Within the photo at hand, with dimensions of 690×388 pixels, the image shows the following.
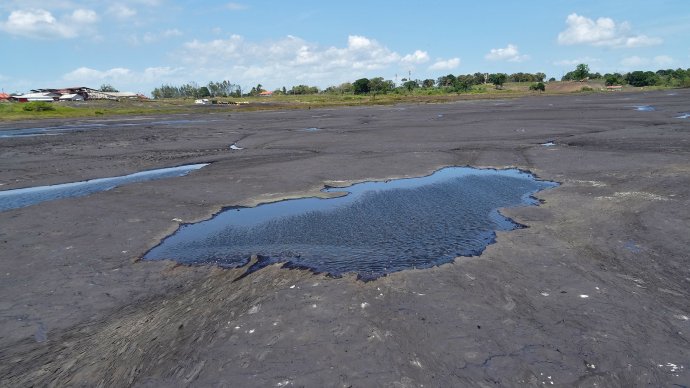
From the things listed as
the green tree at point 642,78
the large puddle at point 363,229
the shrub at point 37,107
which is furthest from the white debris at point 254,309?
the green tree at point 642,78

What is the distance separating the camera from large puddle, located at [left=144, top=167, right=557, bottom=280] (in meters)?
7.19

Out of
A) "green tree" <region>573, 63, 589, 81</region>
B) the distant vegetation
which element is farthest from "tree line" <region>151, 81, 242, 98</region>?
"green tree" <region>573, 63, 589, 81</region>

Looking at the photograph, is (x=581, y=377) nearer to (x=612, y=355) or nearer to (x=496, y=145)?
(x=612, y=355)

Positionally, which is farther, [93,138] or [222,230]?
[93,138]

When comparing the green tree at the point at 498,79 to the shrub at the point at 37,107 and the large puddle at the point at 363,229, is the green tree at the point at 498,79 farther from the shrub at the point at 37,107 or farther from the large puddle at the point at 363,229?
the large puddle at the point at 363,229

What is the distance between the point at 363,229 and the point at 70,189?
10404 millimetres

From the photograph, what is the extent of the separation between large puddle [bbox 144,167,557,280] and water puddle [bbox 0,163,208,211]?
225 inches

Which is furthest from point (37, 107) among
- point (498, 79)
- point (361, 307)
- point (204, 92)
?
point (498, 79)

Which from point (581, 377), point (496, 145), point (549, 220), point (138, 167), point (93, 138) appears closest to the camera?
point (581, 377)

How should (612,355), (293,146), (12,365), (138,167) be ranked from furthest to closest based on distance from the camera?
1. (293,146)
2. (138,167)
3. (12,365)
4. (612,355)

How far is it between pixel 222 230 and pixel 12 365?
463 centimetres

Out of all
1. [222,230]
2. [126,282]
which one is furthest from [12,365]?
[222,230]

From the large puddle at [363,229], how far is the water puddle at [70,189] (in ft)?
18.8

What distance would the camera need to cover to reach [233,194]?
11.8 m
